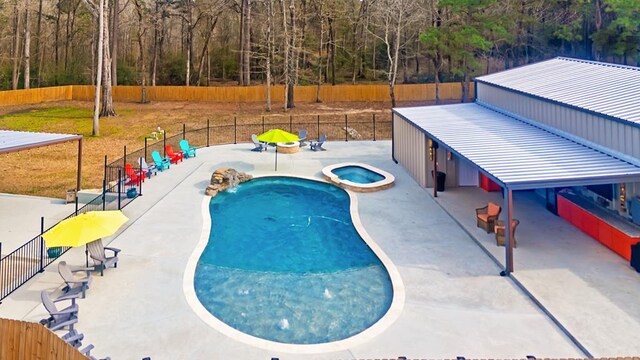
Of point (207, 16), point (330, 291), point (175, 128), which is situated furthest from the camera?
point (207, 16)

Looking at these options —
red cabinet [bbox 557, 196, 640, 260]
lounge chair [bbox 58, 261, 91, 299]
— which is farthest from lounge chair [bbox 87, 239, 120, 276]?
red cabinet [bbox 557, 196, 640, 260]

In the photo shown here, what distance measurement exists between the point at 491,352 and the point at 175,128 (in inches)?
1237

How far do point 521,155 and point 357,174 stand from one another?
31.5 ft

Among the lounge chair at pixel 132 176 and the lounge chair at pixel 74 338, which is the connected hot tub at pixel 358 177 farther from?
the lounge chair at pixel 74 338

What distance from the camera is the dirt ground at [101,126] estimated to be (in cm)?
2244

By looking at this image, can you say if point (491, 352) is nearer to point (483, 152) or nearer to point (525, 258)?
point (525, 258)

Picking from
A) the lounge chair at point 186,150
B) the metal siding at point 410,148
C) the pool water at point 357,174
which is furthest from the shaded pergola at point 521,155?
the lounge chair at point 186,150

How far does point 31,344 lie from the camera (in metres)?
6.58

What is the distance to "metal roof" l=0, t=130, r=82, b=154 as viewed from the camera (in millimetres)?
15127

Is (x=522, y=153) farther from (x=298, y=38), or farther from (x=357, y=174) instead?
(x=298, y=38)

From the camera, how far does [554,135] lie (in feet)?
52.7

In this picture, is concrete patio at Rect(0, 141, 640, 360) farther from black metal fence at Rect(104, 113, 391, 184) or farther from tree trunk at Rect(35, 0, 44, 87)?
tree trunk at Rect(35, 0, 44, 87)

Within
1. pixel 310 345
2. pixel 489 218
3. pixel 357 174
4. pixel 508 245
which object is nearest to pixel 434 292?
pixel 508 245

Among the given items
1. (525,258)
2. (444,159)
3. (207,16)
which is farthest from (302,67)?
(525,258)
